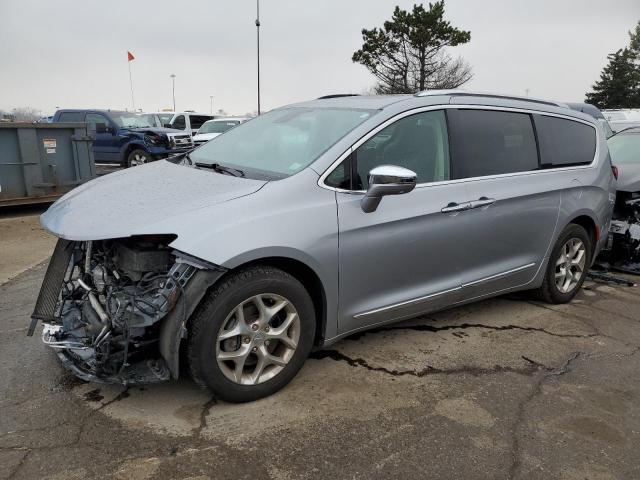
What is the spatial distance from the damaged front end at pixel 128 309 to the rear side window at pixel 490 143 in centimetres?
199

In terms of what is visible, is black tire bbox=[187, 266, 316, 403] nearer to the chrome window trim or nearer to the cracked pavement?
the cracked pavement

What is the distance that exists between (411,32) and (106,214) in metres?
31.1

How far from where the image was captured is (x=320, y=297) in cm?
317

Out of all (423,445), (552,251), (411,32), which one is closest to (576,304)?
(552,251)

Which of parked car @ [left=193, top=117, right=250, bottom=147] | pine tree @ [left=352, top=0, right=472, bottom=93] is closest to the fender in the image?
parked car @ [left=193, top=117, right=250, bottom=147]

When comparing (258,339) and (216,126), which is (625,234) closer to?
(258,339)

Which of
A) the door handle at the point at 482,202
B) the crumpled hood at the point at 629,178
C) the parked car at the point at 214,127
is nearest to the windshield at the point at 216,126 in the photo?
the parked car at the point at 214,127

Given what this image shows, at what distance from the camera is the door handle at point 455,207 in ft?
11.8

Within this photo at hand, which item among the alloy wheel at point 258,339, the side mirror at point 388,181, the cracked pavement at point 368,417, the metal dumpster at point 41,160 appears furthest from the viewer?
the metal dumpster at point 41,160

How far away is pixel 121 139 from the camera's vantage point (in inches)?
577

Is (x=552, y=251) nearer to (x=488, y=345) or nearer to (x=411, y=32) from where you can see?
(x=488, y=345)

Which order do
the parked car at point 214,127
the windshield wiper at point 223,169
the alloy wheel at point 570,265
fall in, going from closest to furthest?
the windshield wiper at point 223,169
the alloy wheel at point 570,265
the parked car at point 214,127

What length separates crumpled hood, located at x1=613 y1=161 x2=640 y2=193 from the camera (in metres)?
5.87

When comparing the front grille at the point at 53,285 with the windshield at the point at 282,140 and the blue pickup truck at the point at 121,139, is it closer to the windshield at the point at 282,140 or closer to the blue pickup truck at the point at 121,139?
the windshield at the point at 282,140
